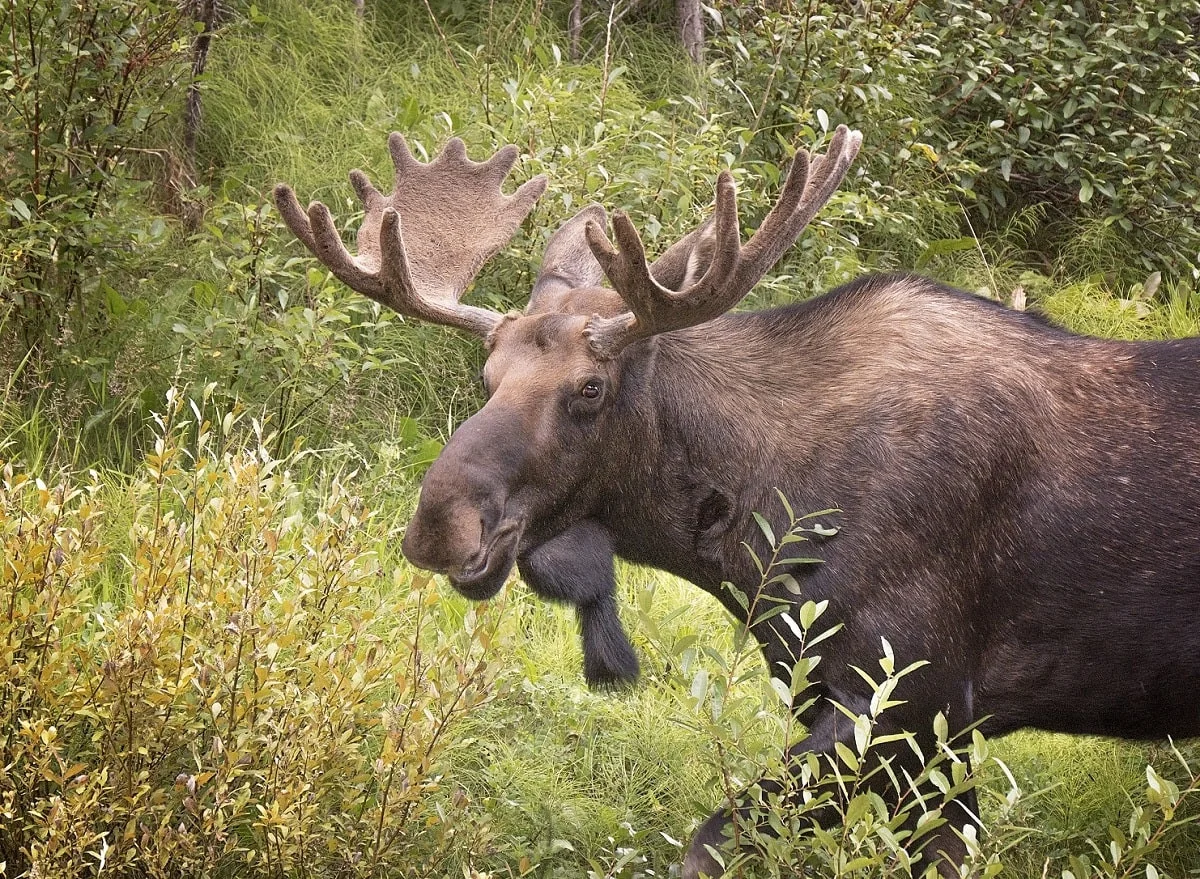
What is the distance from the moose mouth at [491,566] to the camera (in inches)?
150

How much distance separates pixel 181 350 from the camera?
595 centimetres

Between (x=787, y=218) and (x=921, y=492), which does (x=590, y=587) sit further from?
(x=787, y=218)

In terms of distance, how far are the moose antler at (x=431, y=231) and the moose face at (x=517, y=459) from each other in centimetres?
34

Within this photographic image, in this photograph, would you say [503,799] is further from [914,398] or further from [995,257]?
[995,257]

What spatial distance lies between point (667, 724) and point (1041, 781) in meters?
1.26

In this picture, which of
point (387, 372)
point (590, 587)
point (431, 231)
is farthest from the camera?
point (387, 372)

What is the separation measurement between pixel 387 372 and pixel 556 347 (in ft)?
8.48

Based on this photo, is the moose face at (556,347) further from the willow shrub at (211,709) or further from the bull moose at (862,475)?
the willow shrub at (211,709)

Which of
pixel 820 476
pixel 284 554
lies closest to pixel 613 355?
pixel 820 476

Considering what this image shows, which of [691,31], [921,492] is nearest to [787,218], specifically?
[921,492]

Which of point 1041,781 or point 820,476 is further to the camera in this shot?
point 1041,781

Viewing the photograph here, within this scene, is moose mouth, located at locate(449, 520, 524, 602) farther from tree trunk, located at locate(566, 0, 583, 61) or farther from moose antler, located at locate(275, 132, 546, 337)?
tree trunk, located at locate(566, 0, 583, 61)

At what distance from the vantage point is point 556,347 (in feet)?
13.5

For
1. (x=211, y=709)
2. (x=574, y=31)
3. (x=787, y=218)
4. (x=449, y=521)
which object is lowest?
(x=211, y=709)
